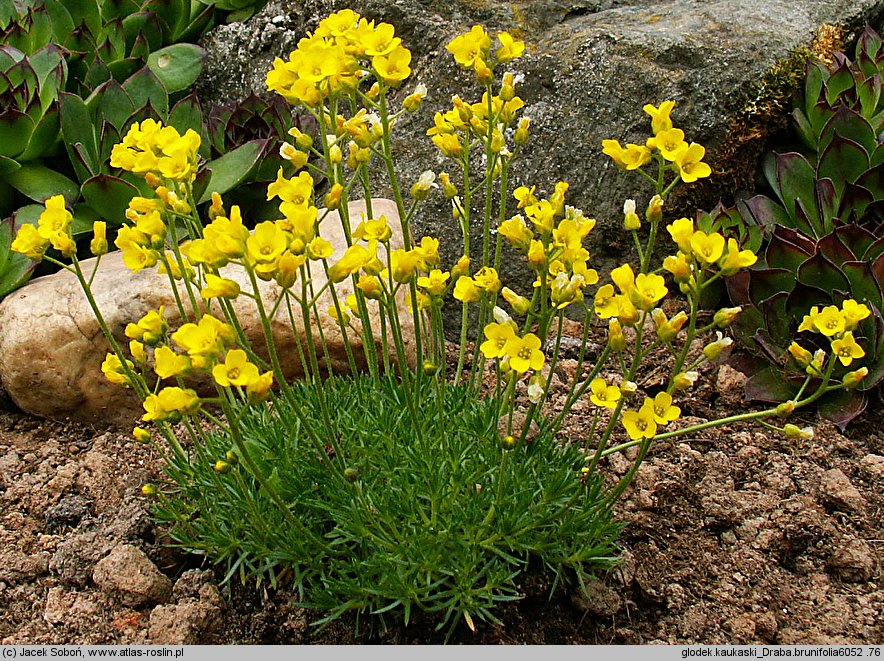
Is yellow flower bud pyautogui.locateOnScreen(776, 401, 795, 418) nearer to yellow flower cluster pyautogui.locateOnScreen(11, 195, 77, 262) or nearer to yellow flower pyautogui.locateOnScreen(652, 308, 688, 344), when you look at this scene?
yellow flower pyautogui.locateOnScreen(652, 308, 688, 344)

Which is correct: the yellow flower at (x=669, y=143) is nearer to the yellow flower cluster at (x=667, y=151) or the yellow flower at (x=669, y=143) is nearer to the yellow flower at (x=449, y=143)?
the yellow flower cluster at (x=667, y=151)

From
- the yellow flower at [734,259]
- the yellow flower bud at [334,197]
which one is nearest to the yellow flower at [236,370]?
the yellow flower bud at [334,197]

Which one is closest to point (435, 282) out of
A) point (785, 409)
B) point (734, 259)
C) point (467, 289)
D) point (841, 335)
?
point (467, 289)

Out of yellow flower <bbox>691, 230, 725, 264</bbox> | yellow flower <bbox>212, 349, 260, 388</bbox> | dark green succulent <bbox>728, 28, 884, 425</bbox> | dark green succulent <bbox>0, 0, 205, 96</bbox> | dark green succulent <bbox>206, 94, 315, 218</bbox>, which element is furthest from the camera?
dark green succulent <bbox>0, 0, 205, 96</bbox>


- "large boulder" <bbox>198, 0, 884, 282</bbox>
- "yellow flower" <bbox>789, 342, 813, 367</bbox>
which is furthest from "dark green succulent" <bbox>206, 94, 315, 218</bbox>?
"yellow flower" <bbox>789, 342, 813, 367</bbox>

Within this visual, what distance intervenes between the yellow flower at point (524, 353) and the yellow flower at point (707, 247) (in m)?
0.32

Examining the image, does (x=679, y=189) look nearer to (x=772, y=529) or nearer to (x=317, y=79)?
(x=772, y=529)

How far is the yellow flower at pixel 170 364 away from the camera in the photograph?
1.49 m

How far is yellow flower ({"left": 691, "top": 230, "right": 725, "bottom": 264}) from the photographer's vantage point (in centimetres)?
157

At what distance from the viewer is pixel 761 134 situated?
329 centimetres

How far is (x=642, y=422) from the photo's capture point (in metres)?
1.70

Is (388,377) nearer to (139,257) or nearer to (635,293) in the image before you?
(139,257)

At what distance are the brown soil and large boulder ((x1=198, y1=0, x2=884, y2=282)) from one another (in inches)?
40.4

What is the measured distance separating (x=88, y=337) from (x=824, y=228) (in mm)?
2453
